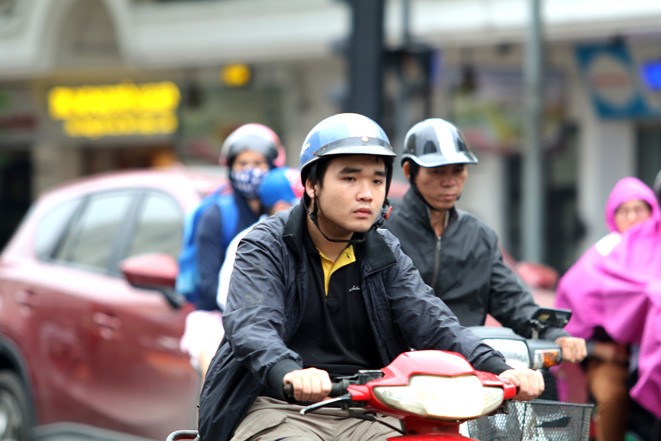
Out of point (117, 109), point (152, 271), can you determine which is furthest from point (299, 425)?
point (117, 109)

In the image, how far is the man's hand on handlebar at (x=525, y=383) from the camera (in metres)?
3.97

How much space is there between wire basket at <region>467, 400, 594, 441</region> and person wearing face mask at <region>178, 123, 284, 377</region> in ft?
8.54

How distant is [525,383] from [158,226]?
4650mm

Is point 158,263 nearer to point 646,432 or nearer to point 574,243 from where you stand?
point 646,432

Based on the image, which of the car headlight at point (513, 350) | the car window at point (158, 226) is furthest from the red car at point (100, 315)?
the car headlight at point (513, 350)

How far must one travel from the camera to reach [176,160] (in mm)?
22828

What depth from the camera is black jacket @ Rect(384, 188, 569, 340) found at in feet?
18.2

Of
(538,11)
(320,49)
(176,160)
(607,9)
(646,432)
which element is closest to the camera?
(646,432)

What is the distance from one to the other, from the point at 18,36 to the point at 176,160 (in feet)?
10.4

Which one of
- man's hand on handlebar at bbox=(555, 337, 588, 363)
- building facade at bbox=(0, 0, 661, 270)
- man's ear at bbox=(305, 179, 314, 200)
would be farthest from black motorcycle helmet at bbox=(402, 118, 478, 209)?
building facade at bbox=(0, 0, 661, 270)

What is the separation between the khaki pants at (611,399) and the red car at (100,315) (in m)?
2.03

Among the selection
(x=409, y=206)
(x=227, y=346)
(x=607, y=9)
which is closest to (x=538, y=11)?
(x=607, y=9)

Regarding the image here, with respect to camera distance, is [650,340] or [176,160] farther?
[176,160]

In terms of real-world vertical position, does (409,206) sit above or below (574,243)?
above
